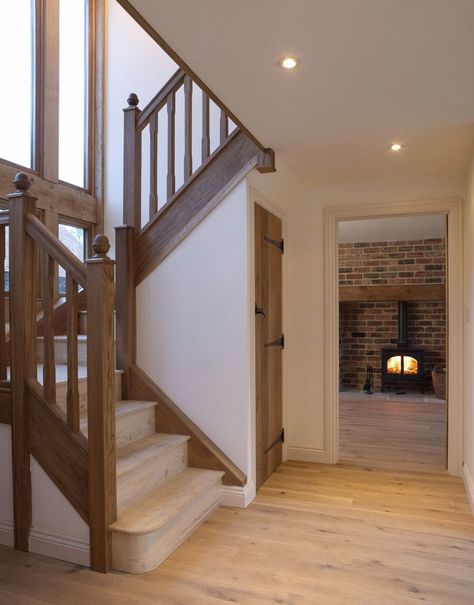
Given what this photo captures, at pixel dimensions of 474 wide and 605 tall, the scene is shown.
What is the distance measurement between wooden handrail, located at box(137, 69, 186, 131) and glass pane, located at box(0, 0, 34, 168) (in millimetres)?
1034

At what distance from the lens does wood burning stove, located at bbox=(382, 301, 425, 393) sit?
731cm

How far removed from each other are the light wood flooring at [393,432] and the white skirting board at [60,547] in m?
2.34

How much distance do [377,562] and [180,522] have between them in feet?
3.30

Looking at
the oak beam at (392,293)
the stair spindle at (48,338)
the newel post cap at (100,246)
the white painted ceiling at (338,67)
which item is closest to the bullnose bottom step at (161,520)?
the stair spindle at (48,338)

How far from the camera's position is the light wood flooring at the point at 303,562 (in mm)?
2115

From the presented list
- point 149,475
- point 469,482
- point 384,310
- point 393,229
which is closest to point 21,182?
point 149,475

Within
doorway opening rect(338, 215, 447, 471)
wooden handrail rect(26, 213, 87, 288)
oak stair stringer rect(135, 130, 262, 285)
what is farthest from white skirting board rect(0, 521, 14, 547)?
doorway opening rect(338, 215, 447, 471)

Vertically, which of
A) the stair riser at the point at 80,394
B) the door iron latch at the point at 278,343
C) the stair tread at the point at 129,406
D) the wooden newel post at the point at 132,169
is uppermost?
the wooden newel post at the point at 132,169

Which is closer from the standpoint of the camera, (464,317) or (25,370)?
(25,370)

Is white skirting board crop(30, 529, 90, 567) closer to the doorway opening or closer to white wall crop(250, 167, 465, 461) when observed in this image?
white wall crop(250, 167, 465, 461)

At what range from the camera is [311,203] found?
4082mm

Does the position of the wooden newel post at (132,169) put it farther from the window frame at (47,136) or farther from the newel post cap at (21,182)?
the newel post cap at (21,182)

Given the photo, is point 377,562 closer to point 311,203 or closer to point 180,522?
point 180,522

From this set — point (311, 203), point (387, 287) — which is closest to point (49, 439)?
point (311, 203)
